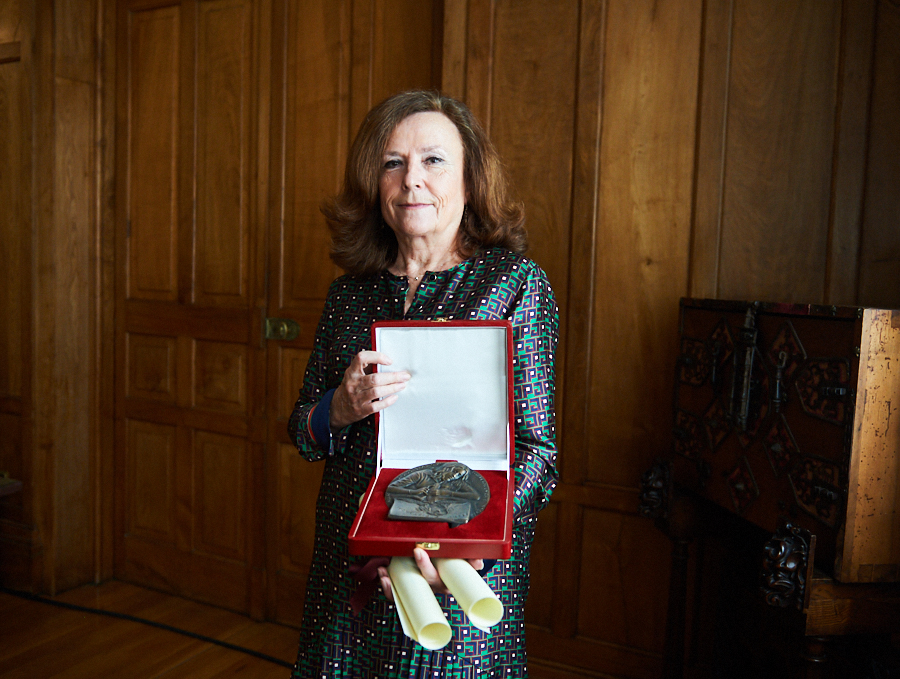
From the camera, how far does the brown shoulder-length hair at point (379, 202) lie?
1380 mm

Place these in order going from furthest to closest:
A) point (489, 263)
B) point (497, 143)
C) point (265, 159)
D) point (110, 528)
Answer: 1. point (110, 528)
2. point (265, 159)
3. point (497, 143)
4. point (489, 263)

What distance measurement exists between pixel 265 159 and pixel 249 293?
21.2 inches

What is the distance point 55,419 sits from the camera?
3.01 meters

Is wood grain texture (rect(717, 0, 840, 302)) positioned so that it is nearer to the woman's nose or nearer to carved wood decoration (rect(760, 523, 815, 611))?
carved wood decoration (rect(760, 523, 815, 611))

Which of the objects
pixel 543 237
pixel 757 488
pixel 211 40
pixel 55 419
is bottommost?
pixel 55 419

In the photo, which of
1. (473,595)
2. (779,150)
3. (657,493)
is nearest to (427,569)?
(473,595)

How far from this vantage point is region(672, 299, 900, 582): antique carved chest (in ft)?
4.07

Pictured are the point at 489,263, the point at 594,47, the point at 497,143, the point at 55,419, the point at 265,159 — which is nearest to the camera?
the point at 489,263

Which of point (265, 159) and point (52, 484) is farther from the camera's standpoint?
point (52, 484)

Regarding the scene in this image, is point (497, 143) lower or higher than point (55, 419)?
higher

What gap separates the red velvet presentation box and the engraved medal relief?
1 centimetres

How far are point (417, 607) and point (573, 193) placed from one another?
1495 mm

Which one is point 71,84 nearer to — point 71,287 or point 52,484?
point 71,287

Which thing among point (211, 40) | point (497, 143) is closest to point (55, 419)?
point (211, 40)
